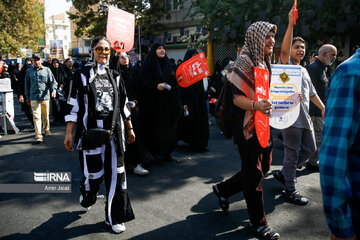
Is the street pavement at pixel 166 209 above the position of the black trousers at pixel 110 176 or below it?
below

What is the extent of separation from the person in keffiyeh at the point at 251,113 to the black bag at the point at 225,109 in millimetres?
59

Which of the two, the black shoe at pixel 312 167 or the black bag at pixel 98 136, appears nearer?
the black bag at pixel 98 136

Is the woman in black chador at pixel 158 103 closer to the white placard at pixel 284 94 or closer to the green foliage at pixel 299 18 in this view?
the white placard at pixel 284 94

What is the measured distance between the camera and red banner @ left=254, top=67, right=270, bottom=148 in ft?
8.24

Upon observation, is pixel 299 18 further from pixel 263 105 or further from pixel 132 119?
pixel 263 105

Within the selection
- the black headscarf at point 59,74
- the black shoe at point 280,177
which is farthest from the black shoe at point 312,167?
the black headscarf at point 59,74

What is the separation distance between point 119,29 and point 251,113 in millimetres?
3332

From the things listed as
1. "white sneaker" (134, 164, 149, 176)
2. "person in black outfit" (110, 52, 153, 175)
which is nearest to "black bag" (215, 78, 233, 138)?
"person in black outfit" (110, 52, 153, 175)

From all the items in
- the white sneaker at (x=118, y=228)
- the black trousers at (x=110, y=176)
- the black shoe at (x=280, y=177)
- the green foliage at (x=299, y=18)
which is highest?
the green foliage at (x=299, y=18)

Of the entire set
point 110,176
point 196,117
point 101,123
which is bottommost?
point 110,176

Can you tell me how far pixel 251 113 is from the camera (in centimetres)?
269

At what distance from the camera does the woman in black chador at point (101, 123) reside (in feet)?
9.70

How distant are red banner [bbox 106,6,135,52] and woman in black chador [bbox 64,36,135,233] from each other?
188cm

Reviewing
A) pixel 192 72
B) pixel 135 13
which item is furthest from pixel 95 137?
pixel 135 13
